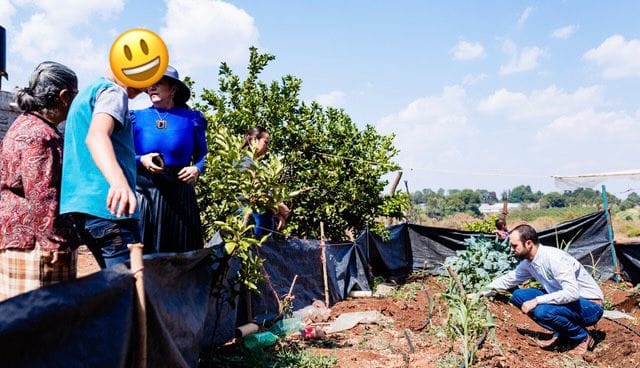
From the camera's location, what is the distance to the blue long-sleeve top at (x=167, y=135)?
10.2 ft

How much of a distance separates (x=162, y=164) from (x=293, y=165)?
5.45 m

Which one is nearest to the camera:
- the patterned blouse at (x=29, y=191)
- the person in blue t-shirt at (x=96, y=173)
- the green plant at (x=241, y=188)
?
the person in blue t-shirt at (x=96, y=173)

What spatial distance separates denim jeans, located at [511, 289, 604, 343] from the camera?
4918 millimetres

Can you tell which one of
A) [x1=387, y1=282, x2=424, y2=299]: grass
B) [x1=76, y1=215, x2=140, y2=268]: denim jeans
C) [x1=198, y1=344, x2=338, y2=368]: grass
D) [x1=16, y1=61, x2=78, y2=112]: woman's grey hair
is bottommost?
[x1=387, y1=282, x2=424, y2=299]: grass

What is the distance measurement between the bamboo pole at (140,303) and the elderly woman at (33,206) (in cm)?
84

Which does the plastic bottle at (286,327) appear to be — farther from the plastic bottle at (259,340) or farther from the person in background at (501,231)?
the person in background at (501,231)

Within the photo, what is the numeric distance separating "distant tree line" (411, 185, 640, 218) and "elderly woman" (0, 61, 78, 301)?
46562mm

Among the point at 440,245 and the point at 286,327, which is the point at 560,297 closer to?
the point at 286,327

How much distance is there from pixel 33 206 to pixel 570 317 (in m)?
4.62

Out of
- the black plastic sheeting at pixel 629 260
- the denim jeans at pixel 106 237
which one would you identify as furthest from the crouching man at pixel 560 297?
the black plastic sheeting at pixel 629 260

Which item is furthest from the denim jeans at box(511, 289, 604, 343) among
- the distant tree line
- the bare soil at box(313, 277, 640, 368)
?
the distant tree line

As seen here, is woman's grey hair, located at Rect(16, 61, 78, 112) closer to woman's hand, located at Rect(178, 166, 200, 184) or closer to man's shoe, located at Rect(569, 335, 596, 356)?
woman's hand, located at Rect(178, 166, 200, 184)

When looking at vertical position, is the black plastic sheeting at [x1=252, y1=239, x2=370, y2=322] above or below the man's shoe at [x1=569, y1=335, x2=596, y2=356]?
above

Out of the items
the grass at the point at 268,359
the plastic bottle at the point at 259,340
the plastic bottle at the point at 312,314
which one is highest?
the plastic bottle at the point at 259,340
